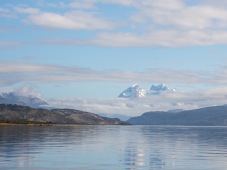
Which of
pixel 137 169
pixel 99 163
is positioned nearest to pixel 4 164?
pixel 99 163

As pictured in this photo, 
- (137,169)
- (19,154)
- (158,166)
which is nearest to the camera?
(137,169)

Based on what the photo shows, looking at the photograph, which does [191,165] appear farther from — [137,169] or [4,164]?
[4,164]

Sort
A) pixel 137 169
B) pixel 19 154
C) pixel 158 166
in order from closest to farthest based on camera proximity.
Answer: pixel 137 169
pixel 158 166
pixel 19 154

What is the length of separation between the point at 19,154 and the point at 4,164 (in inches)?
562

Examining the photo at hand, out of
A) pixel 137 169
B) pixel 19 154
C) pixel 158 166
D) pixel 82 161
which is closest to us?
pixel 137 169

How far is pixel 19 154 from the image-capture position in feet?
240

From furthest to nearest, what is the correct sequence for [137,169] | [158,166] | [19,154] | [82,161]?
1. [19,154]
2. [82,161]
3. [158,166]
4. [137,169]

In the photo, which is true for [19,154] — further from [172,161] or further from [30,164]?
[172,161]

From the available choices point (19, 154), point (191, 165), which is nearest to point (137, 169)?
point (191, 165)

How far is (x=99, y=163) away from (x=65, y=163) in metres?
4.71

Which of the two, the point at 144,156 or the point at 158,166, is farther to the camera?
the point at 144,156

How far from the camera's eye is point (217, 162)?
68.6m

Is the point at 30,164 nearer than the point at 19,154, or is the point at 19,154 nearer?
the point at 30,164

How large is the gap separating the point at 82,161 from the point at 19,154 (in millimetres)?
12773
